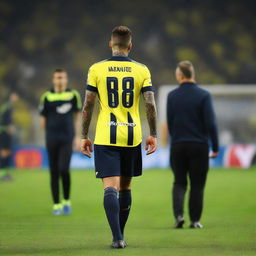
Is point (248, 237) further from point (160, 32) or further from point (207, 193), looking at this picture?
point (160, 32)

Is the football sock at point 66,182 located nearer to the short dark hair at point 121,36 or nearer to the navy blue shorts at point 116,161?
the navy blue shorts at point 116,161

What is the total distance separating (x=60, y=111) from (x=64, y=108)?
0.07 metres

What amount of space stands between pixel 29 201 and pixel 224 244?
688 cm

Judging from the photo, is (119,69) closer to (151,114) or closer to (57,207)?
(151,114)

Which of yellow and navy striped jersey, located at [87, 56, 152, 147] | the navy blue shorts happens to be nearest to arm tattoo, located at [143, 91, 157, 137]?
yellow and navy striped jersey, located at [87, 56, 152, 147]

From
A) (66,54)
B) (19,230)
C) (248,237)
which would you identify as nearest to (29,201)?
(19,230)

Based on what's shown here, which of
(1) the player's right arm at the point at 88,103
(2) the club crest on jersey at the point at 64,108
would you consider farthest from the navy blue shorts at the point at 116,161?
(2) the club crest on jersey at the point at 64,108

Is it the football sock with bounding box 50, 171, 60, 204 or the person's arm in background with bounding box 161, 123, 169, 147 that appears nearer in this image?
the football sock with bounding box 50, 171, 60, 204

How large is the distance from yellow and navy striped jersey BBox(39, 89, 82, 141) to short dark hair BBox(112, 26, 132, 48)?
4.74 metres

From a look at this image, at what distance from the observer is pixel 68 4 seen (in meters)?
39.8

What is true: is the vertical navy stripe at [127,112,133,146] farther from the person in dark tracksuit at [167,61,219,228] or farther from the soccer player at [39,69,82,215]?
the soccer player at [39,69,82,215]

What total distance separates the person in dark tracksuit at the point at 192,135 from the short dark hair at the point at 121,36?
2.60m

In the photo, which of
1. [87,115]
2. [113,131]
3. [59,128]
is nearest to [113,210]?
[113,131]

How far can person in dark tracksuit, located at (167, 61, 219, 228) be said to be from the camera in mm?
10117
